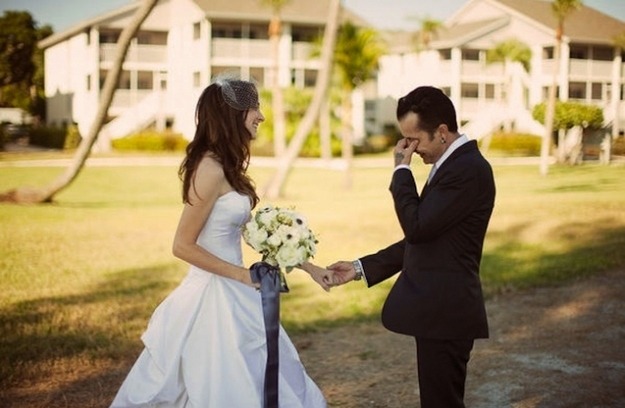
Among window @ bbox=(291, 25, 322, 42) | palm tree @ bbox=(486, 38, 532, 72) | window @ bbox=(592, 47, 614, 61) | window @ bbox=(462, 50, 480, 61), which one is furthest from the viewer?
window @ bbox=(462, 50, 480, 61)

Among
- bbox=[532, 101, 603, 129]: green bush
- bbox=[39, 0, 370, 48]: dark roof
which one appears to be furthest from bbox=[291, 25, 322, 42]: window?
bbox=[532, 101, 603, 129]: green bush

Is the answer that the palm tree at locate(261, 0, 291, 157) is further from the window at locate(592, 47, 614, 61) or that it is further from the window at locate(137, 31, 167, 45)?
the window at locate(592, 47, 614, 61)

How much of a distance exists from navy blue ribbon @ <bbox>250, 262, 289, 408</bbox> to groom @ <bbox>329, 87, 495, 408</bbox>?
2.06 feet

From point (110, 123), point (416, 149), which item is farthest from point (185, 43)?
point (416, 149)

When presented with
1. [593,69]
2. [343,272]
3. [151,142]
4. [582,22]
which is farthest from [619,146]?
[151,142]

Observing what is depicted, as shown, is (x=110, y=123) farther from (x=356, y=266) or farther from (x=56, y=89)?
(x=356, y=266)

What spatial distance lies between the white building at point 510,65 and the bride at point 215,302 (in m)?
17.0

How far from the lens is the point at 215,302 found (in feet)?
15.1

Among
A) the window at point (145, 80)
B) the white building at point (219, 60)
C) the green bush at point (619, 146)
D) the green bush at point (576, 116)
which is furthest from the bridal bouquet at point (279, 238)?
the window at point (145, 80)

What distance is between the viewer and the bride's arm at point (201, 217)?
14.4ft

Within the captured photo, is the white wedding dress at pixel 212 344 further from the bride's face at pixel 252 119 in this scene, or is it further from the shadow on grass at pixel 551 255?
the shadow on grass at pixel 551 255

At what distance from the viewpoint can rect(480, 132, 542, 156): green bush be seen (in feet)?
120

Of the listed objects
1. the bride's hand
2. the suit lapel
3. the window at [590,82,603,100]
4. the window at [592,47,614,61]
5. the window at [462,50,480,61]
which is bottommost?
the bride's hand

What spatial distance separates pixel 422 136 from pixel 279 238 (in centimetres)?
98
